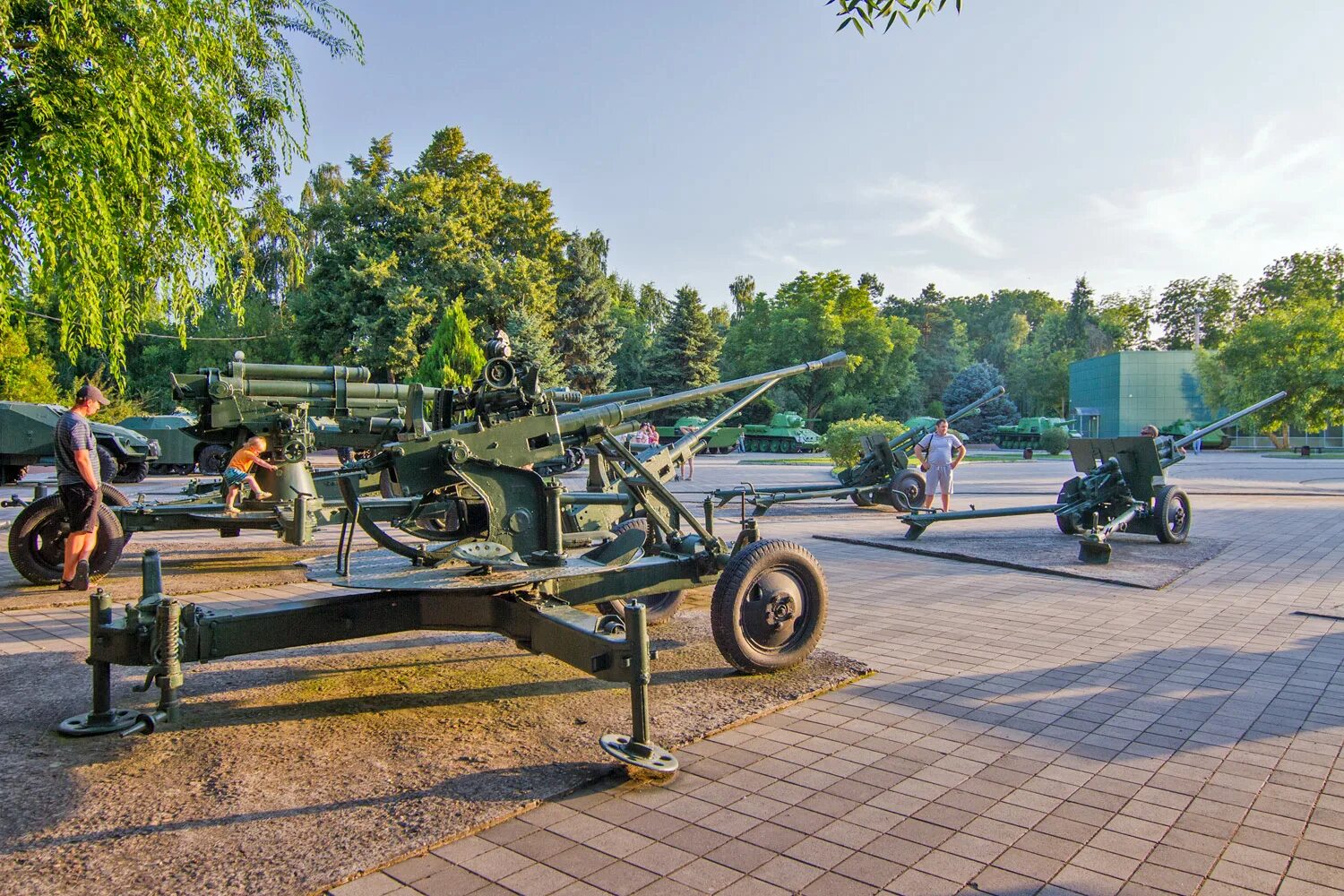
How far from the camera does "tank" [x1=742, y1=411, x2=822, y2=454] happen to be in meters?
47.9

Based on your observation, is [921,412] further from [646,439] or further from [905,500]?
[905,500]

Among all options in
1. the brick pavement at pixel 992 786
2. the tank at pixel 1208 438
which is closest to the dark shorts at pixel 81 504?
the brick pavement at pixel 992 786

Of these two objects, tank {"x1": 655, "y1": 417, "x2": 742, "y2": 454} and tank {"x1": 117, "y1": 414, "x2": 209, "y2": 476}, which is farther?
tank {"x1": 655, "y1": 417, "x2": 742, "y2": 454}

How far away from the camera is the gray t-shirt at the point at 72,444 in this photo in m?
7.01

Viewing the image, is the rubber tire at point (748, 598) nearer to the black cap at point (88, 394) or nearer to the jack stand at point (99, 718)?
the jack stand at point (99, 718)

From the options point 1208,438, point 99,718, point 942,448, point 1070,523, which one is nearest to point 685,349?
point 1208,438

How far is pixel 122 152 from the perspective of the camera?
646 centimetres

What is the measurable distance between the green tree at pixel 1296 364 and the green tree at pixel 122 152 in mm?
43684

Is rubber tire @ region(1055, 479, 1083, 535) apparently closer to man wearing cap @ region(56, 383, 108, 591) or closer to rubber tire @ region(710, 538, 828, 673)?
rubber tire @ region(710, 538, 828, 673)

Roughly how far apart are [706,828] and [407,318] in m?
36.0

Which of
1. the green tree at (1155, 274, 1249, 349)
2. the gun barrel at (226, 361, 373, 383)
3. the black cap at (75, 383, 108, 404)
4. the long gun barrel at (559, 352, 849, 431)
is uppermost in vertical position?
the green tree at (1155, 274, 1249, 349)

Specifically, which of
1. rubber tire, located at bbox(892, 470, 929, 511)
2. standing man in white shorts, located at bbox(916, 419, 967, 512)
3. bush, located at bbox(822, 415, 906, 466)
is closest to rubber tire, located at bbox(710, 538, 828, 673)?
standing man in white shorts, located at bbox(916, 419, 967, 512)

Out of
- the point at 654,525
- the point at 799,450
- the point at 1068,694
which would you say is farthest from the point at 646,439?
the point at 799,450

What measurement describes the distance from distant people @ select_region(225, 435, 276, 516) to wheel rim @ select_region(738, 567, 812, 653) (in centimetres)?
588
